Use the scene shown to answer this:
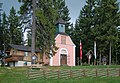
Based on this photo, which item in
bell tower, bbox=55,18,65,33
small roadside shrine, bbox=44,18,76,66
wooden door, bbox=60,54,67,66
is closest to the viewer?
small roadside shrine, bbox=44,18,76,66

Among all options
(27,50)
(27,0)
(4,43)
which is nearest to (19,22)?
(27,0)

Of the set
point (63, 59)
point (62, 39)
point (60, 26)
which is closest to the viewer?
point (63, 59)

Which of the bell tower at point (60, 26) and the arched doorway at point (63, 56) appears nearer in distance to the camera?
the arched doorway at point (63, 56)

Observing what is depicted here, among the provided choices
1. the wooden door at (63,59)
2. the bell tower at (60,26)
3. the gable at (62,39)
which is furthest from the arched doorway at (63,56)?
the bell tower at (60,26)

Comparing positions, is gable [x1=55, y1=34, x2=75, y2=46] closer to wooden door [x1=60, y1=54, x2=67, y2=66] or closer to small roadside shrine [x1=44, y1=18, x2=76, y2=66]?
small roadside shrine [x1=44, y1=18, x2=76, y2=66]

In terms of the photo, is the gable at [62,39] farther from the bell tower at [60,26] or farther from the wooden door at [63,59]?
the wooden door at [63,59]

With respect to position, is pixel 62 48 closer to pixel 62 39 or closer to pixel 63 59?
pixel 62 39

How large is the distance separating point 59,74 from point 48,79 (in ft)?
4.12

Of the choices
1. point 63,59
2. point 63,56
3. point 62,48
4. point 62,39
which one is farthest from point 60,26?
point 63,59

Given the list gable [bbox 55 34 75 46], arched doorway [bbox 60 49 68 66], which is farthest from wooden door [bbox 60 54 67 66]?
gable [bbox 55 34 75 46]

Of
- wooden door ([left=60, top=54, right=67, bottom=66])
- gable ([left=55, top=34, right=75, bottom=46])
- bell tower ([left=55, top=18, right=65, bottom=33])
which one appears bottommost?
wooden door ([left=60, top=54, right=67, bottom=66])

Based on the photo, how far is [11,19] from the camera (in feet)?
184

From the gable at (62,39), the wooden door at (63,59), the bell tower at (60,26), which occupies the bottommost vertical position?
the wooden door at (63,59)

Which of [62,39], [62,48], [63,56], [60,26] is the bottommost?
[63,56]
